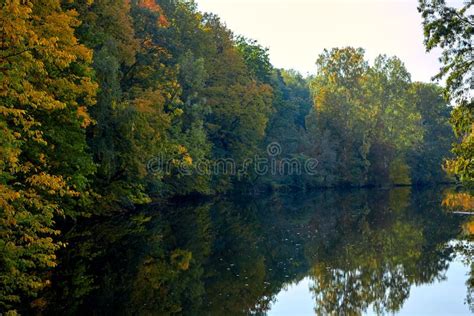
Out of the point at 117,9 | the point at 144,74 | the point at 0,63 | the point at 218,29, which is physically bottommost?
the point at 0,63

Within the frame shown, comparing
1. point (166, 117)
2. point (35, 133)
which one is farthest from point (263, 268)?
point (166, 117)

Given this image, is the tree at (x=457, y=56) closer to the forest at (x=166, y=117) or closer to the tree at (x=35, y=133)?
the forest at (x=166, y=117)

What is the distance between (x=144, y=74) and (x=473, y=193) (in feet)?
76.7

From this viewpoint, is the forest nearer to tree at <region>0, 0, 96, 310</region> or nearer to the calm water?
tree at <region>0, 0, 96, 310</region>

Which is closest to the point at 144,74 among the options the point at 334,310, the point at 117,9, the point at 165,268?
the point at 117,9

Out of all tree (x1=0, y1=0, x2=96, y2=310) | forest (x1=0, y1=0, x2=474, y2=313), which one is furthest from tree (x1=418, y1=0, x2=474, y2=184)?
tree (x1=0, y1=0, x2=96, y2=310)

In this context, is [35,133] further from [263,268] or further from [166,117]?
[166,117]

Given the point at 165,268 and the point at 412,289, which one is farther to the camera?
the point at 165,268

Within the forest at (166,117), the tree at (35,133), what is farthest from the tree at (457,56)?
the tree at (35,133)

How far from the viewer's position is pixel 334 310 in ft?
42.3

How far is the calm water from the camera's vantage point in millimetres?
13352

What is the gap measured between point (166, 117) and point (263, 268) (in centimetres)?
1444

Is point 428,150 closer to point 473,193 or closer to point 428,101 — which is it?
point 428,101

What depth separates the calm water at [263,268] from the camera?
13.4 m
